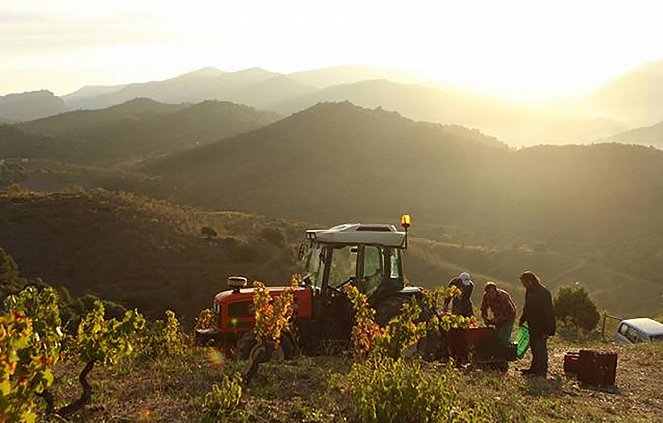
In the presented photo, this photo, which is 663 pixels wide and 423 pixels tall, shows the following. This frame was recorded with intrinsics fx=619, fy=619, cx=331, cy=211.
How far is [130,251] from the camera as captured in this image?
35.5 m

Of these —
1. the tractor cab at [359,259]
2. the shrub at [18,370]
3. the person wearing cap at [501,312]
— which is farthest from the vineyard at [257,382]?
the tractor cab at [359,259]

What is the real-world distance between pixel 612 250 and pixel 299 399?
63323mm

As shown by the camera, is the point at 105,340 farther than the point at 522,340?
No

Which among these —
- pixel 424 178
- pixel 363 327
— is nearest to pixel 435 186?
pixel 424 178

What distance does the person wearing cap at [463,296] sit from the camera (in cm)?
1238

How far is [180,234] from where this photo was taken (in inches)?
1532

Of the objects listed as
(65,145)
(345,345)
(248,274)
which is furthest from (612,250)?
(65,145)

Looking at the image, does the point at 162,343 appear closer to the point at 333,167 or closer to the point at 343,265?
the point at 343,265

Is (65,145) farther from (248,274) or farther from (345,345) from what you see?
(345,345)

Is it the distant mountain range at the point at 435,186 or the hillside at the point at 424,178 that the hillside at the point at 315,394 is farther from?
the hillside at the point at 424,178

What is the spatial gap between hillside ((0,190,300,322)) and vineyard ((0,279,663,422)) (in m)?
20.1

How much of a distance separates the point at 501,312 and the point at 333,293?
3.00 meters

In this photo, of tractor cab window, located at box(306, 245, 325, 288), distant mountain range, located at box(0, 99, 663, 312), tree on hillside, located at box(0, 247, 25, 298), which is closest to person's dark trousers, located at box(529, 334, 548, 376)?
tractor cab window, located at box(306, 245, 325, 288)

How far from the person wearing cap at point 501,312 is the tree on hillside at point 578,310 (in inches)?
550
